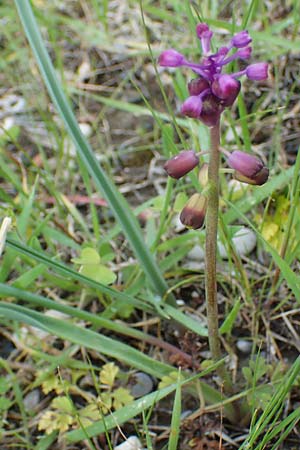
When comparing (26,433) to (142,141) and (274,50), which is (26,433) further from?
(274,50)

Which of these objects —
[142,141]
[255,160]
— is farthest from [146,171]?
[255,160]

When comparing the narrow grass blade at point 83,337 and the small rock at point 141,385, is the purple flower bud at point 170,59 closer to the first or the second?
the narrow grass blade at point 83,337

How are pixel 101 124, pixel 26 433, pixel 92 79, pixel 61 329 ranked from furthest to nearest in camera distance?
1. pixel 92 79
2. pixel 101 124
3. pixel 26 433
4. pixel 61 329

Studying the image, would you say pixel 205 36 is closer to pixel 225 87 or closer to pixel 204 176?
pixel 225 87

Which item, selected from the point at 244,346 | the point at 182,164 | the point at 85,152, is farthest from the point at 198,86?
the point at 244,346

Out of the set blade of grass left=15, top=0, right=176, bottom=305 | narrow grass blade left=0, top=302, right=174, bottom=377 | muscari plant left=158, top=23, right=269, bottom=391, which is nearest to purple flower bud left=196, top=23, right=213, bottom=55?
muscari plant left=158, top=23, right=269, bottom=391

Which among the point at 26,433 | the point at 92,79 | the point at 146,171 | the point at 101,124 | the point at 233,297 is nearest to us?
the point at 26,433

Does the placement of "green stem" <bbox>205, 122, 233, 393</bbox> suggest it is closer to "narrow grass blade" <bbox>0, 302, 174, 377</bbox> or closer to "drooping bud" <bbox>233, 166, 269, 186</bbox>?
"drooping bud" <bbox>233, 166, 269, 186</bbox>
